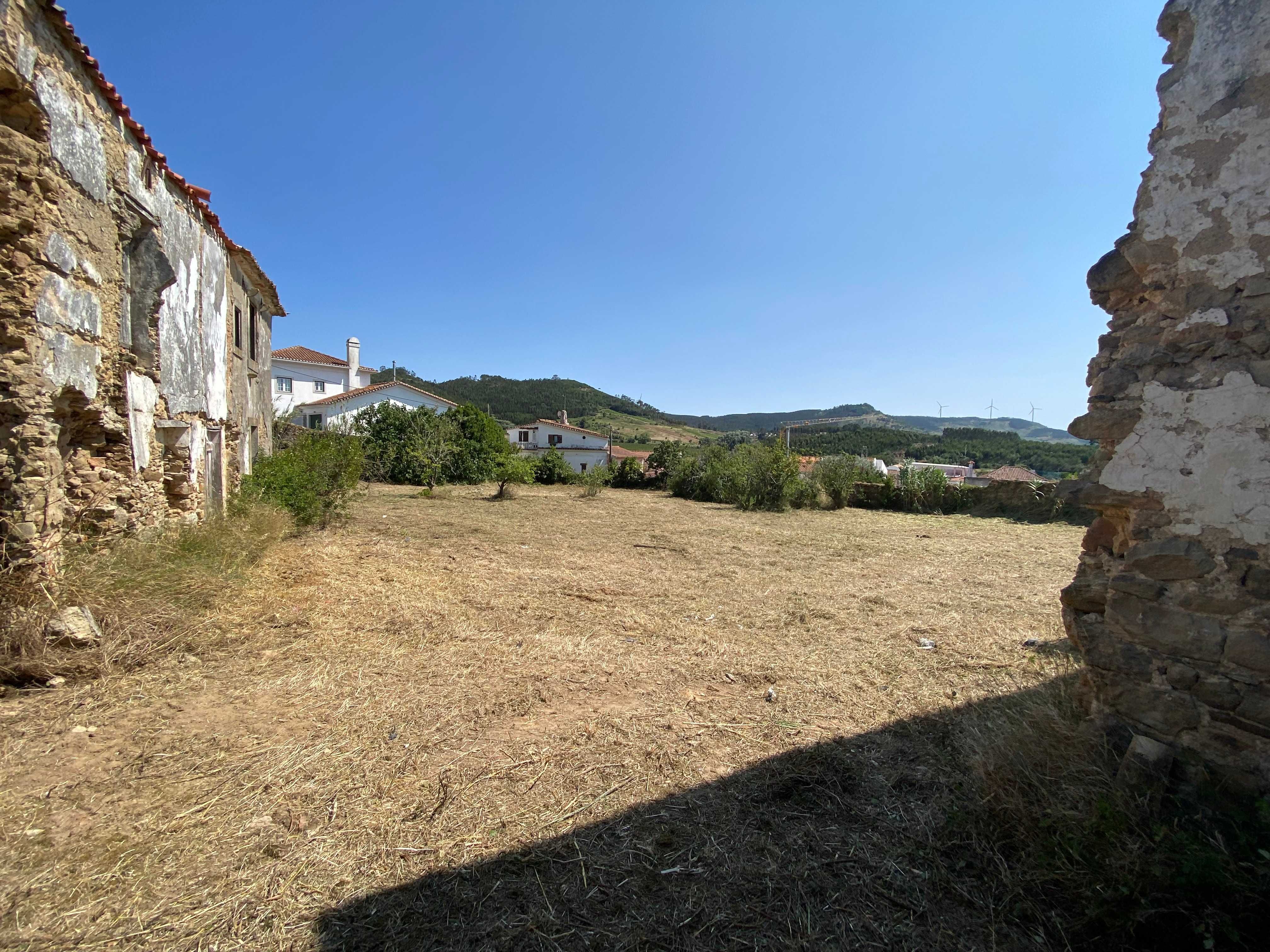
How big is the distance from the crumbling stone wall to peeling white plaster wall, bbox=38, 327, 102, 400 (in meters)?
6.70

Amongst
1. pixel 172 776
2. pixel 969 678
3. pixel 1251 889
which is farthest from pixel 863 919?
pixel 172 776

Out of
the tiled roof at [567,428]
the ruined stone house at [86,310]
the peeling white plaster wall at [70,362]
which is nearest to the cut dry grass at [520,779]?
the ruined stone house at [86,310]

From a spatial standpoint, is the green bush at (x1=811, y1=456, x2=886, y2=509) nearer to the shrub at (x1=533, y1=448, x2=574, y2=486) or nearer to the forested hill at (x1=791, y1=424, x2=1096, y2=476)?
the shrub at (x1=533, y1=448, x2=574, y2=486)

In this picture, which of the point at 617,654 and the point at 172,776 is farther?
the point at 617,654

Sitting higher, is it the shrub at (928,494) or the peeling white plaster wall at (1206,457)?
the peeling white plaster wall at (1206,457)

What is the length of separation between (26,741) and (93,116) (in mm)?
4952

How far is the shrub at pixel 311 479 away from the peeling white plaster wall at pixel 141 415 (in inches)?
123

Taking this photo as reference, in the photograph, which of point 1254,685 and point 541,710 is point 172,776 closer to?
point 541,710

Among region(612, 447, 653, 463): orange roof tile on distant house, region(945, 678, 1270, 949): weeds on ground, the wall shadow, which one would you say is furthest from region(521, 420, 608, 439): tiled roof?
region(945, 678, 1270, 949): weeds on ground

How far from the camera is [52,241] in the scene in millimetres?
4336

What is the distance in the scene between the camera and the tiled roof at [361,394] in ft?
114

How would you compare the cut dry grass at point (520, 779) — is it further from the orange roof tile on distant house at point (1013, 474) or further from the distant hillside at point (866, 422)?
the distant hillside at point (866, 422)

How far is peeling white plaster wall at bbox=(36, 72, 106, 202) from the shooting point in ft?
14.1

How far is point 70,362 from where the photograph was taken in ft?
15.0
